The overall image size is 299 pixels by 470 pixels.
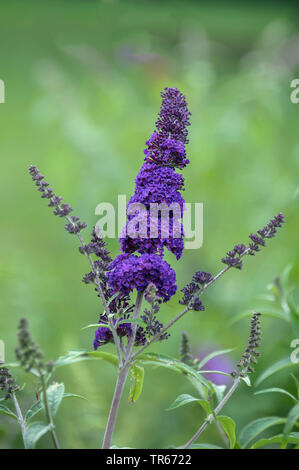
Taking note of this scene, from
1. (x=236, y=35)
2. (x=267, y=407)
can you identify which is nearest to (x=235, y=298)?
(x=267, y=407)

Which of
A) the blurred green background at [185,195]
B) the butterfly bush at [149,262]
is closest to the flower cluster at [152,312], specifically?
the butterfly bush at [149,262]

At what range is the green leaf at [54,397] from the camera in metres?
1.03

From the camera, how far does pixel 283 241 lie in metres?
2.71

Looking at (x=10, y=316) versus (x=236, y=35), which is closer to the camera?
(x=10, y=316)

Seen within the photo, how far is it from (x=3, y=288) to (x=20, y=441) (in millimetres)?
826

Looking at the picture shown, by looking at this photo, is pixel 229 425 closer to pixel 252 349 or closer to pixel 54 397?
pixel 252 349

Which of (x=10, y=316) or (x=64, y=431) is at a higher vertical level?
(x=10, y=316)

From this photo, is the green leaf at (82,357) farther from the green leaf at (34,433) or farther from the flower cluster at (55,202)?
the flower cluster at (55,202)

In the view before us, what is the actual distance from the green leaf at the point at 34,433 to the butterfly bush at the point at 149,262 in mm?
20

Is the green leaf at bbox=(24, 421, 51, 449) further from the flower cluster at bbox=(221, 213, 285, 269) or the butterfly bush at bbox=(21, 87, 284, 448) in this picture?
the flower cluster at bbox=(221, 213, 285, 269)

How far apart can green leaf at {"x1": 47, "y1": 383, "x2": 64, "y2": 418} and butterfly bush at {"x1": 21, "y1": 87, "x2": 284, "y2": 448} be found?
0.05 m

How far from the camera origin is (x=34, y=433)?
97 cm

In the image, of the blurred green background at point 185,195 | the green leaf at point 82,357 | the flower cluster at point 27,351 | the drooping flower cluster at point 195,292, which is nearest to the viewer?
the flower cluster at point 27,351
